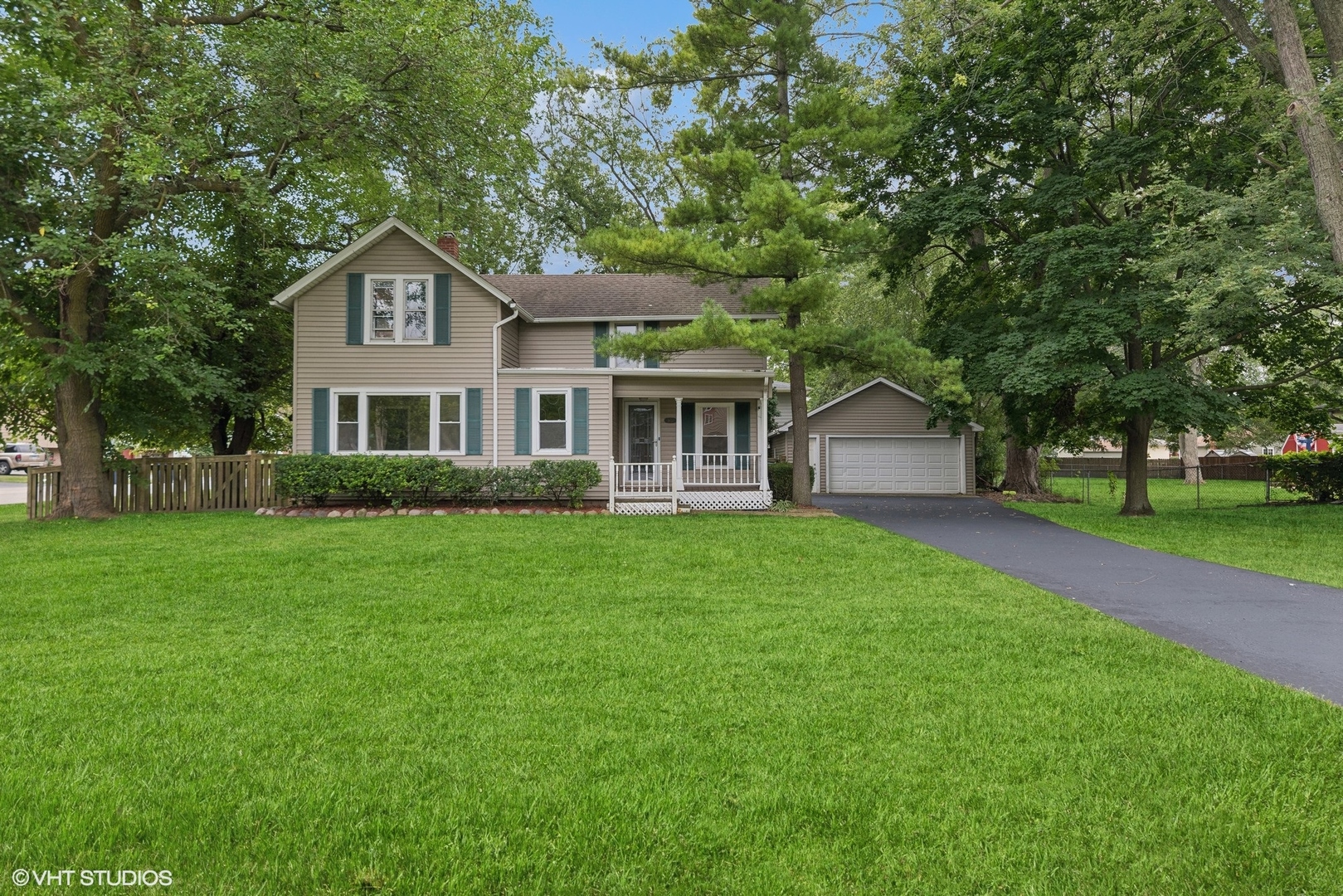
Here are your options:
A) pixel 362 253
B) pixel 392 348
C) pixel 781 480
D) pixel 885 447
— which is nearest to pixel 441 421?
pixel 392 348

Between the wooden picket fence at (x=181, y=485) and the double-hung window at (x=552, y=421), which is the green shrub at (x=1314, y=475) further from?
the wooden picket fence at (x=181, y=485)

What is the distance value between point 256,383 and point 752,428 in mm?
13039

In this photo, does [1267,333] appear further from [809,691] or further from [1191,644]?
[809,691]

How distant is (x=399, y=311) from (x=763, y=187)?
8.76 meters

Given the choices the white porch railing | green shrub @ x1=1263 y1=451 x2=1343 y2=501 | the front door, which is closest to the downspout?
the front door

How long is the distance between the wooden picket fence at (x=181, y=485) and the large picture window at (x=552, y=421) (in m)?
5.72

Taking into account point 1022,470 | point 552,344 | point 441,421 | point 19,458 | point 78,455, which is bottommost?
point 1022,470

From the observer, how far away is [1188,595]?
7512mm

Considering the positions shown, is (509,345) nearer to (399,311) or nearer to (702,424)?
(399,311)

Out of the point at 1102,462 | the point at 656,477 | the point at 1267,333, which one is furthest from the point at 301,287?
the point at 1102,462

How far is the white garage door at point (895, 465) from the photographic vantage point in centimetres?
2375

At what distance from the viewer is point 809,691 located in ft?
14.3

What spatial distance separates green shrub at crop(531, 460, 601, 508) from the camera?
1572 cm

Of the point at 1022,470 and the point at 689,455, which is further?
the point at 1022,470
